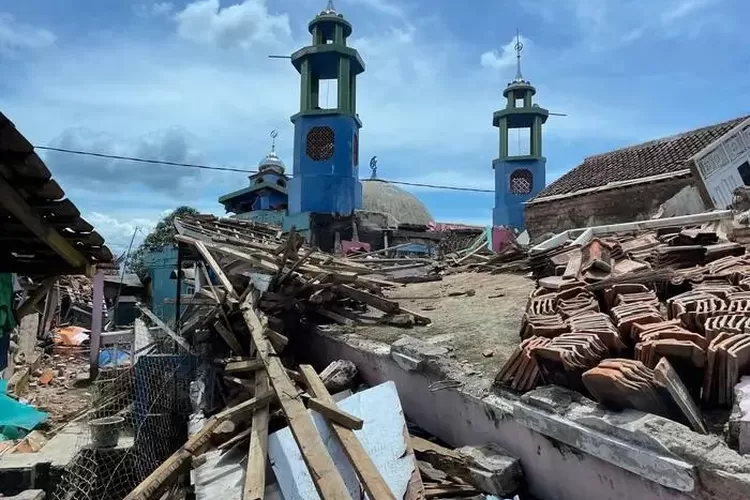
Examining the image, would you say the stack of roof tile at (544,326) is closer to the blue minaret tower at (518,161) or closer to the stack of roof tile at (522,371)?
the stack of roof tile at (522,371)

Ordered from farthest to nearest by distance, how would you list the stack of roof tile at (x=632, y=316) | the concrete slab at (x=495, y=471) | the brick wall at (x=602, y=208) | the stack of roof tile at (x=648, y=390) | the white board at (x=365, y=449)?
the brick wall at (x=602, y=208)
the stack of roof tile at (x=632, y=316)
the white board at (x=365, y=449)
the concrete slab at (x=495, y=471)
the stack of roof tile at (x=648, y=390)

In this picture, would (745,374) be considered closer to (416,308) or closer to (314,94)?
(416,308)

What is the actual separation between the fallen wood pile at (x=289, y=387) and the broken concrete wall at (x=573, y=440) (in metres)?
0.36

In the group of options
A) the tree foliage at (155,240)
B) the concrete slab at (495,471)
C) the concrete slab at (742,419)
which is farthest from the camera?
the tree foliage at (155,240)

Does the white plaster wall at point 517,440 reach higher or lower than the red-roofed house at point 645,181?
lower

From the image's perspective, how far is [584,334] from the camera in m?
3.51

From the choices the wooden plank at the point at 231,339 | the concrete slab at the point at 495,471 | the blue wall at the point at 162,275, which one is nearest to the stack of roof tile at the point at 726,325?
the concrete slab at the point at 495,471

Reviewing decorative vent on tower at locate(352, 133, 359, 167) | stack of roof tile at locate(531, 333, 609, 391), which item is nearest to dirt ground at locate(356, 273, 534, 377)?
stack of roof tile at locate(531, 333, 609, 391)

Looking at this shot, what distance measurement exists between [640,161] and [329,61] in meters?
12.1

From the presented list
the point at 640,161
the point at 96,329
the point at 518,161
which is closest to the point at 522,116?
the point at 518,161

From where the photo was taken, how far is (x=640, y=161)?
1747cm

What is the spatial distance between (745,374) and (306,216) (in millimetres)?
18889

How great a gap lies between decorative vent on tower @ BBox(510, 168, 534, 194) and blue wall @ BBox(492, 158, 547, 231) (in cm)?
13

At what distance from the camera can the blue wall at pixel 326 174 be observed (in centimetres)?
2158
